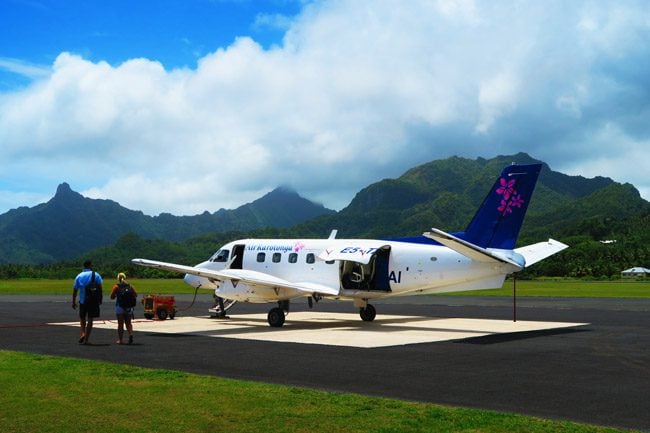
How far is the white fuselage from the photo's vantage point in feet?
91.9

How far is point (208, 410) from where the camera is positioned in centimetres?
1163

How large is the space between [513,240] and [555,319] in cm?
799

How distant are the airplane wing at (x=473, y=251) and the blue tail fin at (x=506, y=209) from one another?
82 centimetres

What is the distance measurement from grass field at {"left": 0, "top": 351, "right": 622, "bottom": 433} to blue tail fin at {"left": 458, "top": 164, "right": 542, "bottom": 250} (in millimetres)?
15728

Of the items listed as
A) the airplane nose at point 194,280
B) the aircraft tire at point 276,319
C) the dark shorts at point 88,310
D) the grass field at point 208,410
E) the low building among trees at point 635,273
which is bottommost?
the grass field at point 208,410

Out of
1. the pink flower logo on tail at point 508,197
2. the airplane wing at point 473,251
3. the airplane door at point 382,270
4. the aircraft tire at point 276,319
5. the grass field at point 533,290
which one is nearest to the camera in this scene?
the airplane wing at point 473,251

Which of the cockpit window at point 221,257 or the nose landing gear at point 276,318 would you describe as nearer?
the nose landing gear at point 276,318

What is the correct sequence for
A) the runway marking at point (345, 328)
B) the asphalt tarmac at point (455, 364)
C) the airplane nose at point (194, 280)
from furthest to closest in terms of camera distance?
the airplane nose at point (194, 280) → the runway marking at point (345, 328) → the asphalt tarmac at point (455, 364)

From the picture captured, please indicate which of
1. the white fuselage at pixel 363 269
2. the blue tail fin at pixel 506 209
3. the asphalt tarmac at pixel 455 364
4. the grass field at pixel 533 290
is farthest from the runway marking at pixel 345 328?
the grass field at pixel 533 290

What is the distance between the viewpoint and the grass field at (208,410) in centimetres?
1041

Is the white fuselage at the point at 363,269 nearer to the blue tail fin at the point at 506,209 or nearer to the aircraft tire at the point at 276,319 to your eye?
the aircraft tire at the point at 276,319

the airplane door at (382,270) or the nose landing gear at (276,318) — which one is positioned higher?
the airplane door at (382,270)

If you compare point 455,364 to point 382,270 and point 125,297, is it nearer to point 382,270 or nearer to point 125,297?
point 125,297

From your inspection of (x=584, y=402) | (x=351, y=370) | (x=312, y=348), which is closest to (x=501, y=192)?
(x=312, y=348)
